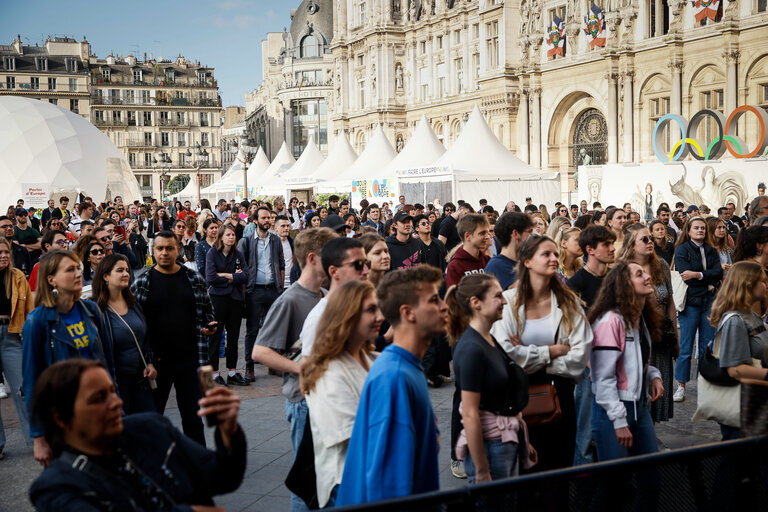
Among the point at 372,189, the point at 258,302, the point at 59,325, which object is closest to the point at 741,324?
the point at 59,325

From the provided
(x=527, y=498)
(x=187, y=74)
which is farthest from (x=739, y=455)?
(x=187, y=74)

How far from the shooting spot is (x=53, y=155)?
4750 cm

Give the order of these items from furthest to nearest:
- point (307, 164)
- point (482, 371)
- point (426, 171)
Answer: point (307, 164), point (426, 171), point (482, 371)

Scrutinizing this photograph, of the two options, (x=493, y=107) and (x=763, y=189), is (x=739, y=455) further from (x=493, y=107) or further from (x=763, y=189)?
(x=493, y=107)

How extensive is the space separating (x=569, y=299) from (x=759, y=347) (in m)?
1.36

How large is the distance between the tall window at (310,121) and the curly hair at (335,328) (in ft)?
268

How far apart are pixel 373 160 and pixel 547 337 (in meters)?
29.9

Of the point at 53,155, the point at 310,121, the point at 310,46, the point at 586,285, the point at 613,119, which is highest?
the point at 310,46

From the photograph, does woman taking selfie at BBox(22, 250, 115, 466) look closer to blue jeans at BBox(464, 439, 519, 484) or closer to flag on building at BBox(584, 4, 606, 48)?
blue jeans at BBox(464, 439, 519, 484)

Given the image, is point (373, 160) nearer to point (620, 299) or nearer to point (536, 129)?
point (536, 129)

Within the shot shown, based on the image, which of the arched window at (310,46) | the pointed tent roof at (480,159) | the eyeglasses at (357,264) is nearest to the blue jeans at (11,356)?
the eyeglasses at (357,264)

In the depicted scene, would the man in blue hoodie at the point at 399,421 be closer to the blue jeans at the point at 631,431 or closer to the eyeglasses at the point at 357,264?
the eyeglasses at the point at 357,264

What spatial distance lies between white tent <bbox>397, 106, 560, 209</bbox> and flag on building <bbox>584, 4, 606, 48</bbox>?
9.78 m

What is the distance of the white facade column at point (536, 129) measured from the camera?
38.8 m
